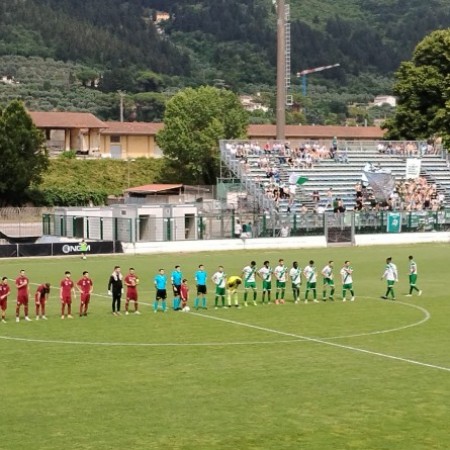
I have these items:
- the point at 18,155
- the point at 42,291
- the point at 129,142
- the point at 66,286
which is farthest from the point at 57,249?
the point at 129,142

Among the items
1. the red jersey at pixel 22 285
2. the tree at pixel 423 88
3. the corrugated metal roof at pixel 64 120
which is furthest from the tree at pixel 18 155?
the red jersey at pixel 22 285

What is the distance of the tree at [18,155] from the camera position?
307 ft

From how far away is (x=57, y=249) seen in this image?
65.1 m

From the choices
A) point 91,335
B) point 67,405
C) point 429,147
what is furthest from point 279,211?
point 67,405

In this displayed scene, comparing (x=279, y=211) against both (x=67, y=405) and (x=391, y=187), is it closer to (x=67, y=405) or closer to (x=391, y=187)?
(x=391, y=187)

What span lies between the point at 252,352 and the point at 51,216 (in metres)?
44.6

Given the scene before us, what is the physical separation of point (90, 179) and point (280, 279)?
226 feet

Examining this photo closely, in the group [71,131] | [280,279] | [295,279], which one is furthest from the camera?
[71,131]

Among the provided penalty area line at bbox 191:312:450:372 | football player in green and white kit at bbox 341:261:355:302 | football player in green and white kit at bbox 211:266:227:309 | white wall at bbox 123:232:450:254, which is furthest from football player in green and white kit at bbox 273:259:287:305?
white wall at bbox 123:232:450:254

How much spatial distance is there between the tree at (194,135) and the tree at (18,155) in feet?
→ 64.6

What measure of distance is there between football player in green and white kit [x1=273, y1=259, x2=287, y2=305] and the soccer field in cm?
128

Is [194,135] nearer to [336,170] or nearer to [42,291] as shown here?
[336,170]

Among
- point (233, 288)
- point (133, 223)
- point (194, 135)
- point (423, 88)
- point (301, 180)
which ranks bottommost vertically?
point (233, 288)

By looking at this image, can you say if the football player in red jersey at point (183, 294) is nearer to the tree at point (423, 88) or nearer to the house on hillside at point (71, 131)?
the tree at point (423, 88)
